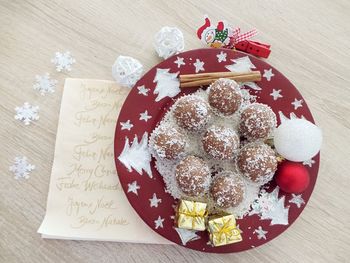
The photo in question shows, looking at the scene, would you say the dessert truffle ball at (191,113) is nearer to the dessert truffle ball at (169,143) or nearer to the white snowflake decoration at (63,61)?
the dessert truffle ball at (169,143)

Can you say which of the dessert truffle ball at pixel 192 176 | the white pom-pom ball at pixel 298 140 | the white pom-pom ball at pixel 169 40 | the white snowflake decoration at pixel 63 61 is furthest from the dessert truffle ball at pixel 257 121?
the white snowflake decoration at pixel 63 61

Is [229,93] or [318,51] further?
[318,51]

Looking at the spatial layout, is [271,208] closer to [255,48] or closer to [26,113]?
[255,48]

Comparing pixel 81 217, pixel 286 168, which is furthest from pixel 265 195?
pixel 81 217

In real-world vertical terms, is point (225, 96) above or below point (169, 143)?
above

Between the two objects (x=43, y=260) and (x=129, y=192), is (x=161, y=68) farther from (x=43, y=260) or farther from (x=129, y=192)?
(x=43, y=260)

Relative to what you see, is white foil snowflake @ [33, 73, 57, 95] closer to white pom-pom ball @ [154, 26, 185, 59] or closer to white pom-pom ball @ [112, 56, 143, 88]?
white pom-pom ball @ [112, 56, 143, 88]

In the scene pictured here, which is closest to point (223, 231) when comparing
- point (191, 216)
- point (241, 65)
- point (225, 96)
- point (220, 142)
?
point (191, 216)
